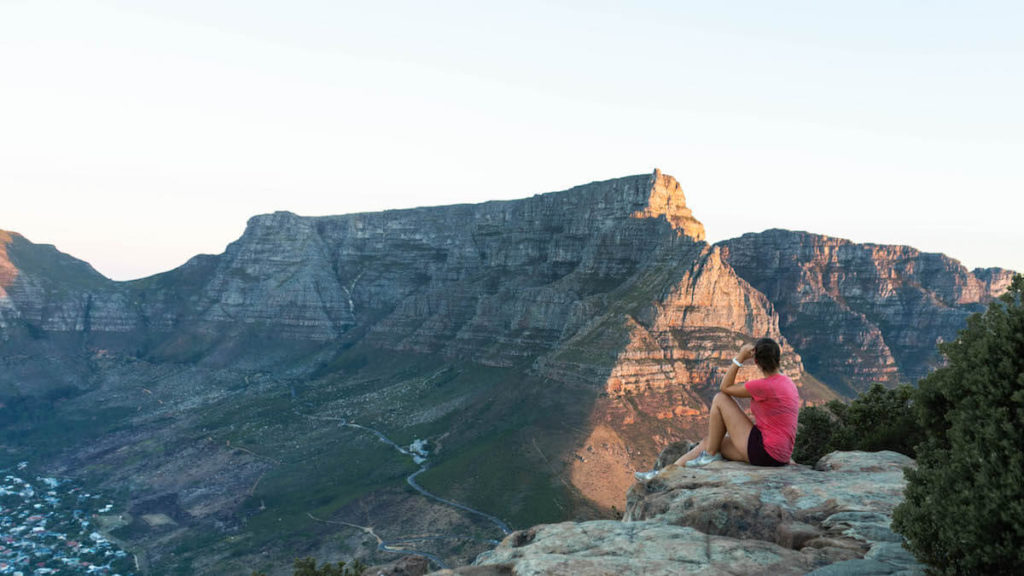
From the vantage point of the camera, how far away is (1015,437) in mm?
11633

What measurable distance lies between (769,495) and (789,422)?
2675mm

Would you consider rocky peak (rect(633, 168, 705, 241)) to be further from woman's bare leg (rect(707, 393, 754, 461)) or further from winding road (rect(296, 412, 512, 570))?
woman's bare leg (rect(707, 393, 754, 461))

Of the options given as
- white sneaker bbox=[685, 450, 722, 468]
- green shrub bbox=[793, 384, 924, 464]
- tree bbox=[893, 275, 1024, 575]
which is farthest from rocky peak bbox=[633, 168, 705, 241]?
tree bbox=[893, 275, 1024, 575]

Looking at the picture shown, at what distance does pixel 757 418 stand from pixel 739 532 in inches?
181

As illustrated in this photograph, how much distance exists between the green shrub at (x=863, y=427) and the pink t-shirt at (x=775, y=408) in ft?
78.5

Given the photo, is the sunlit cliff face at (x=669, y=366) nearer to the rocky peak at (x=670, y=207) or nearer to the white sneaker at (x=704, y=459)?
the rocky peak at (x=670, y=207)

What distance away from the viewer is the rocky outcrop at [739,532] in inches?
591

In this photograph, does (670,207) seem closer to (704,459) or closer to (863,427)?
(863,427)

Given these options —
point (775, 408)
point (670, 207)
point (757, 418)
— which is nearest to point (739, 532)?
point (775, 408)

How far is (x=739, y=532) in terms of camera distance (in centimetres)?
1778

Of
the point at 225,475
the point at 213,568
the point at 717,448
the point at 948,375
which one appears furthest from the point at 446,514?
the point at 948,375

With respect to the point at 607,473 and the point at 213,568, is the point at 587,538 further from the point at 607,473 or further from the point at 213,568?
the point at 213,568

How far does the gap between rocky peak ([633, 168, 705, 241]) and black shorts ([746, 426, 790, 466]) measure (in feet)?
522

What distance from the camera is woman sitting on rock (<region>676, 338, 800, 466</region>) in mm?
19500
